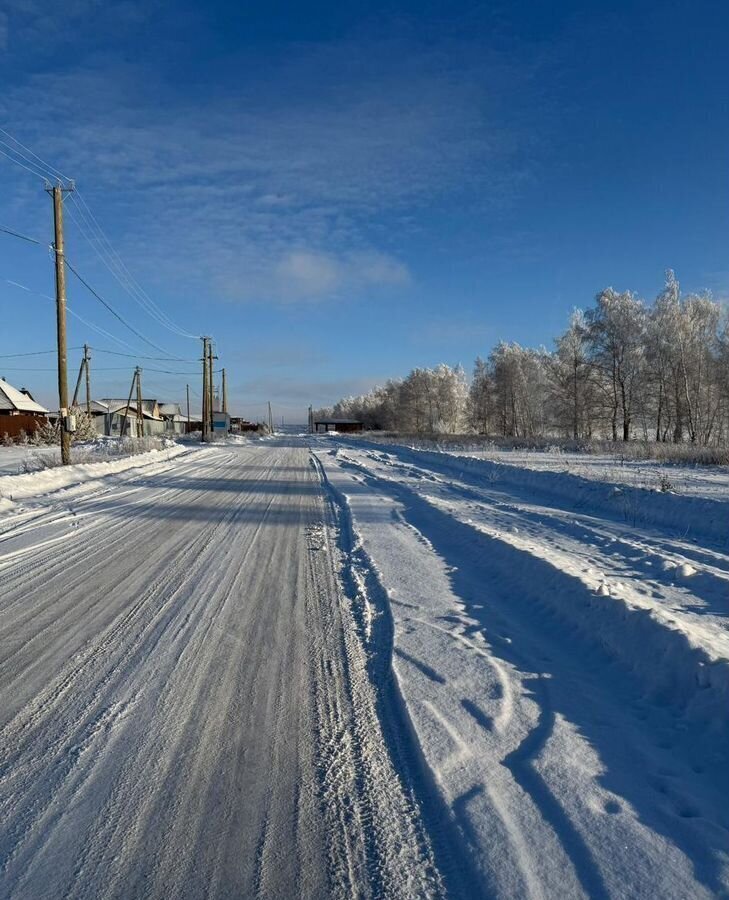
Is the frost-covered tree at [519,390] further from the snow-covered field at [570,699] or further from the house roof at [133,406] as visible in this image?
the snow-covered field at [570,699]

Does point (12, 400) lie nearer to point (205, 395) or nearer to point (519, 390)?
point (205, 395)

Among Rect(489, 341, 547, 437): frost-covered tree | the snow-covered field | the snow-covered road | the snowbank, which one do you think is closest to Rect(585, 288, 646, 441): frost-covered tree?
Rect(489, 341, 547, 437): frost-covered tree

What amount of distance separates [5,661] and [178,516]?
7.53 meters

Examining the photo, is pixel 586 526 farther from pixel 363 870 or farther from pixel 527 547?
pixel 363 870

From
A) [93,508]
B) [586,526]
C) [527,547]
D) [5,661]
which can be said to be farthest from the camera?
[93,508]

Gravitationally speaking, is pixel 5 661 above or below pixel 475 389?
below

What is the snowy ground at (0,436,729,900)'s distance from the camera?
2514 millimetres

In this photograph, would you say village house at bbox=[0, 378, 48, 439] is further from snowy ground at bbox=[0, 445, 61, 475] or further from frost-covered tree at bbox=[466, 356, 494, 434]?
frost-covered tree at bbox=[466, 356, 494, 434]

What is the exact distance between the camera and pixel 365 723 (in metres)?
3.70

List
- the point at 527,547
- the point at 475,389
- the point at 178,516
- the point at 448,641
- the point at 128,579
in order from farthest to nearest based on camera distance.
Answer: the point at 475,389 → the point at 178,516 → the point at 527,547 → the point at 128,579 → the point at 448,641

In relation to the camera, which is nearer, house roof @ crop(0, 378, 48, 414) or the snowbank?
the snowbank

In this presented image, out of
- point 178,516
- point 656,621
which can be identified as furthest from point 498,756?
point 178,516

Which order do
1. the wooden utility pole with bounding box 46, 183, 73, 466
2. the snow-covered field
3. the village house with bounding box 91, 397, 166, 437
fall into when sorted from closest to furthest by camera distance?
1. the snow-covered field
2. the wooden utility pole with bounding box 46, 183, 73, 466
3. the village house with bounding box 91, 397, 166, 437

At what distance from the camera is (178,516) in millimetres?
12086
